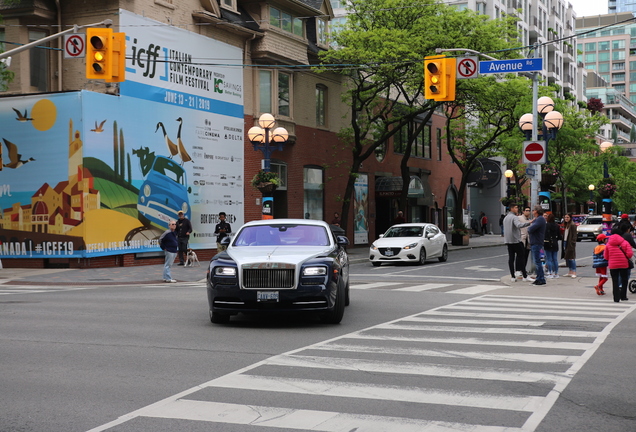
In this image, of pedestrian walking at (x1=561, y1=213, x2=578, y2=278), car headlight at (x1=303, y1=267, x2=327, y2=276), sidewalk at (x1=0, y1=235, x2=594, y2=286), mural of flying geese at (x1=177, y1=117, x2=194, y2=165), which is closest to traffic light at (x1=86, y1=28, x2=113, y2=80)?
sidewalk at (x1=0, y1=235, x2=594, y2=286)

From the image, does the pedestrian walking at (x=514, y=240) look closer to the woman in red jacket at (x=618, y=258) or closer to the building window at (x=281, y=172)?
the woman in red jacket at (x=618, y=258)

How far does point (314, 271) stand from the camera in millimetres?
10836

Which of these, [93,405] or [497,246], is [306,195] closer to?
[497,246]

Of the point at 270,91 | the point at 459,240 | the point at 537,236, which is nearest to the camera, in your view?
the point at 537,236

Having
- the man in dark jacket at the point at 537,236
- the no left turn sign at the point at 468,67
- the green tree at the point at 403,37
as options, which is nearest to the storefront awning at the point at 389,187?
the green tree at the point at 403,37

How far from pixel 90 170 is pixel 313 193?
14631 mm

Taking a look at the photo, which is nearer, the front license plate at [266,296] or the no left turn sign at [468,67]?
the front license plate at [266,296]

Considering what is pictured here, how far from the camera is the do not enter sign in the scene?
2077 cm

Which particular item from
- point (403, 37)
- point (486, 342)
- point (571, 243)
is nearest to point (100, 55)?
point (486, 342)

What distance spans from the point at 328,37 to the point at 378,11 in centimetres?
466

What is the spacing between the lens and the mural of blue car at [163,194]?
2702 cm

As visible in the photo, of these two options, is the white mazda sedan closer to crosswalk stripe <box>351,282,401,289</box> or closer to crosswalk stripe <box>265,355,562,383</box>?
crosswalk stripe <box>351,282,401,289</box>

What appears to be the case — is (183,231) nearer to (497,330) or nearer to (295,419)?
(497,330)

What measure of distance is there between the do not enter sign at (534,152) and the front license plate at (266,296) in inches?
484
